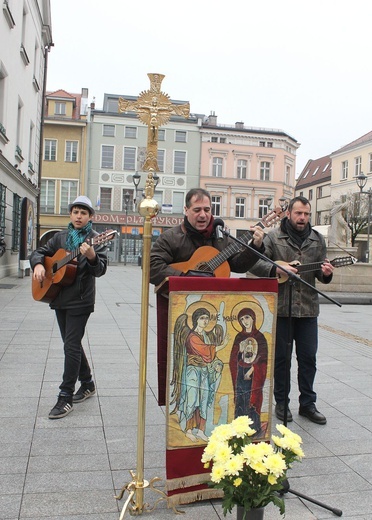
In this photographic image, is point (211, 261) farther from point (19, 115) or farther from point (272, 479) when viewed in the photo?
point (19, 115)

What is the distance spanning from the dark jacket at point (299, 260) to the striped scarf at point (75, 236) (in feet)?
5.08

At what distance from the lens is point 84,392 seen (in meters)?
4.91

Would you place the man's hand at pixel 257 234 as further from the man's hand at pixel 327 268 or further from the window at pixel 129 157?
the window at pixel 129 157

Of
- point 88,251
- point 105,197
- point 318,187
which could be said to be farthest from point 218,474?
→ point 318,187

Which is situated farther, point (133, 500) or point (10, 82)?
point (10, 82)

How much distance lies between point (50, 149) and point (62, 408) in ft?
152

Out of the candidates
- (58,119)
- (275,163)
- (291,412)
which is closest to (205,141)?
(275,163)

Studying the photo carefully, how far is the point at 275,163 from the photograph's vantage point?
5288 centimetres

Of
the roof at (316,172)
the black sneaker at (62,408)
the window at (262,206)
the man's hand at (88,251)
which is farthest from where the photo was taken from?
the roof at (316,172)

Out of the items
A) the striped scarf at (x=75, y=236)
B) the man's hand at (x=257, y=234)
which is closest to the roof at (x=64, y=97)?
the striped scarf at (x=75, y=236)

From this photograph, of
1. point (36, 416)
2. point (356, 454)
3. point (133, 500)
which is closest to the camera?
point (133, 500)

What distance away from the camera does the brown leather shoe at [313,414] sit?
14.5 ft

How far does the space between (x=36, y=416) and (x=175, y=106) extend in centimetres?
289

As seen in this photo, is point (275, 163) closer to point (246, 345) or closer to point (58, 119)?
point (58, 119)
